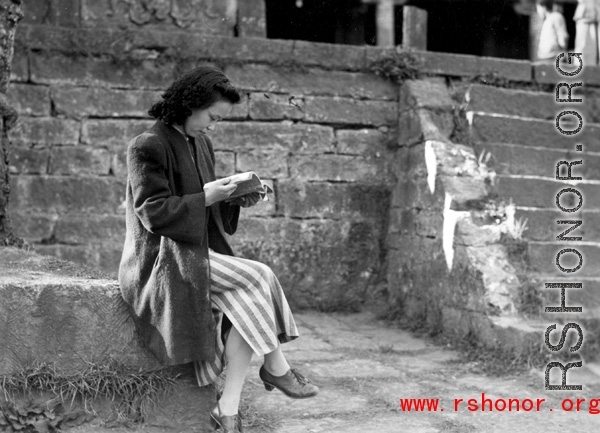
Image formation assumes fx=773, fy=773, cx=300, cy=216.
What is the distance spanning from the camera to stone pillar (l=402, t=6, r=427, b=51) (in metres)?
7.15

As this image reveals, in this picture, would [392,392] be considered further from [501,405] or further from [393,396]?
[501,405]

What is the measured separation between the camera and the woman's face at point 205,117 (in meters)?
3.29

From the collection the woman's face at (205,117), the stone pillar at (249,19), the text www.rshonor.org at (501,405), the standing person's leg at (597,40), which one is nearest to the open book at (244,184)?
the woman's face at (205,117)

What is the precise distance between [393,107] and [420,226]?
126 cm

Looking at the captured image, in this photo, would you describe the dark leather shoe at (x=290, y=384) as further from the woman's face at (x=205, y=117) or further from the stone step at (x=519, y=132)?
the stone step at (x=519, y=132)

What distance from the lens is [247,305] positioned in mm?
3209

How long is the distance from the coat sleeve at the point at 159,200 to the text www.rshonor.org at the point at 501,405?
5.12ft

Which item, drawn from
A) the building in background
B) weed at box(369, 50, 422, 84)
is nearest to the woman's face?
weed at box(369, 50, 422, 84)

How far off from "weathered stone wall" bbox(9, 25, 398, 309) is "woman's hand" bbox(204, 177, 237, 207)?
327 cm

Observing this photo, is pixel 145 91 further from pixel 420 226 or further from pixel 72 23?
pixel 420 226

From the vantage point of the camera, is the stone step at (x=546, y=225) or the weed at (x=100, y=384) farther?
the stone step at (x=546, y=225)

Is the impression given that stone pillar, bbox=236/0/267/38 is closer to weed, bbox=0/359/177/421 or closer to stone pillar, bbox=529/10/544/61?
stone pillar, bbox=529/10/544/61

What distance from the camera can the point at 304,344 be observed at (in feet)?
17.7

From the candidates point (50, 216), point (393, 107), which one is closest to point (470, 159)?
point (393, 107)
